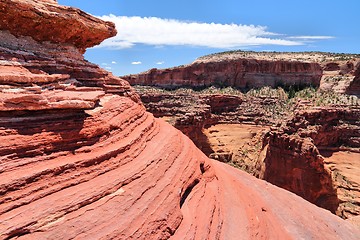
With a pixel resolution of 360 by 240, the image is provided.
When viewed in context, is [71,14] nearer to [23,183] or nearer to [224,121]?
[23,183]

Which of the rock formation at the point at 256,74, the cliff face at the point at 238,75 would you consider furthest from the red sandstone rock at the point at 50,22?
the cliff face at the point at 238,75

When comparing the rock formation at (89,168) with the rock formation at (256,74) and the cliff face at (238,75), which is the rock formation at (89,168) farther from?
the cliff face at (238,75)

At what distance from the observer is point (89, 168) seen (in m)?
7.45

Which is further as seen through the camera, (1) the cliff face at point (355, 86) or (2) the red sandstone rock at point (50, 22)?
(1) the cliff face at point (355, 86)

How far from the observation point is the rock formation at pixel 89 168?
20.5ft

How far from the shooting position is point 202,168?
11.5 metres

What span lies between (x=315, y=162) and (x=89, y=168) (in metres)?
22.9

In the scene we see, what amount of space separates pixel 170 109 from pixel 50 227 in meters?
55.0

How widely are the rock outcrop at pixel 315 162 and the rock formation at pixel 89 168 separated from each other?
547 inches

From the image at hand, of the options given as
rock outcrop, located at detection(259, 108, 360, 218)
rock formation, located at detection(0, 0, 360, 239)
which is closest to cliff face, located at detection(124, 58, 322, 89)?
rock outcrop, located at detection(259, 108, 360, 218)

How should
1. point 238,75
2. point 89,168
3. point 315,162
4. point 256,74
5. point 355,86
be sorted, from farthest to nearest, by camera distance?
1. point 238,75
2. point 256,74
3. point 355,86
4. point 315,162
5. point 89,168

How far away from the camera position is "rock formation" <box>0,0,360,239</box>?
6262mm

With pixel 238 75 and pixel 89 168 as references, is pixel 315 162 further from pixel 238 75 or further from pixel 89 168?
pixel 238 75

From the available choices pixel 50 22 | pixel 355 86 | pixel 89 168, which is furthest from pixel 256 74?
pixel 89 168
